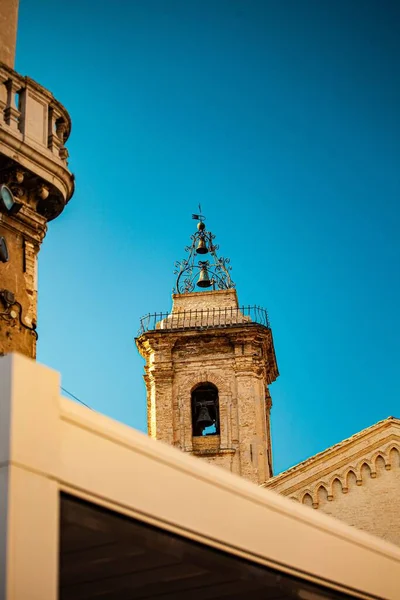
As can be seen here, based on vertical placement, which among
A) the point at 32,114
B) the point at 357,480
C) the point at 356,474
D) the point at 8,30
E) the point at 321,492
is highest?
the point at 8,30

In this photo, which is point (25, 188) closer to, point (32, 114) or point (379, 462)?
point (32, 114)

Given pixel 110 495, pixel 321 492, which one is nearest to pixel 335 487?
pixel 321 492

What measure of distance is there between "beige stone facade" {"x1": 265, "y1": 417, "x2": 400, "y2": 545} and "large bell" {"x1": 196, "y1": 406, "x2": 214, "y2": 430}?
7.76m

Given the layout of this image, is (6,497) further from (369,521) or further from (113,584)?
(369,521)

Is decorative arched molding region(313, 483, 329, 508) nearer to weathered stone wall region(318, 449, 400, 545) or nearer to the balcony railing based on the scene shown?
weathered stone wall region(318, 449, 400, 545)

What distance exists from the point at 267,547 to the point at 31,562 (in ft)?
7.72

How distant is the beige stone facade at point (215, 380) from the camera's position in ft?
112

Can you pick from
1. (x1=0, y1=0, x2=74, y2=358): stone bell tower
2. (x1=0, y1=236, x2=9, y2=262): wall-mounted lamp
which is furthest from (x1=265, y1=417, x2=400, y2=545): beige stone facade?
(x1=0, y1=236, x2=9, y2=262): wall-mounted lamp

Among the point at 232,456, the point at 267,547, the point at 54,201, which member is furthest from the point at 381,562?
the point at 232,456

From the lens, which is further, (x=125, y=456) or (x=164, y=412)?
(x=164, y=412)

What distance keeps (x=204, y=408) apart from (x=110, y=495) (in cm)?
2877

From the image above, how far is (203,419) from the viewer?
1378 inches

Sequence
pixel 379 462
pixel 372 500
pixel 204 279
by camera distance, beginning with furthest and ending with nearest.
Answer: pixel 204 279 < pixel 379 462 < pixel 372 500

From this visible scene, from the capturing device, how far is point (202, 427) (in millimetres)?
35344
